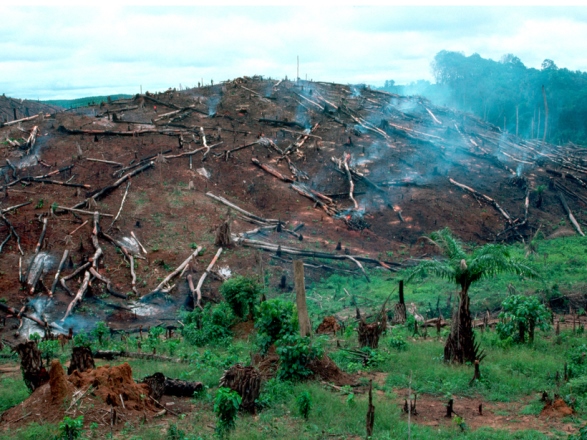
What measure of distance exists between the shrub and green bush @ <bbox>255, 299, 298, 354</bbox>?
1.49 feet

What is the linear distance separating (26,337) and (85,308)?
2323mm

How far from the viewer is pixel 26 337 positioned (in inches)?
686

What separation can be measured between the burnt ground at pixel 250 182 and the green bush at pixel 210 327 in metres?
3.29

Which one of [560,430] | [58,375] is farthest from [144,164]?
[560,430]

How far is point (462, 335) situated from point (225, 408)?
20.2 feet

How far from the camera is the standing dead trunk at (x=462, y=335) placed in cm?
1251

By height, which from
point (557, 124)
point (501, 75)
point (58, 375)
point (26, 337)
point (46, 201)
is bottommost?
point (26, 337)

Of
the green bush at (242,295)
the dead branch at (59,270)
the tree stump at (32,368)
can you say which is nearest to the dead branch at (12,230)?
the dead branch at (59,270)

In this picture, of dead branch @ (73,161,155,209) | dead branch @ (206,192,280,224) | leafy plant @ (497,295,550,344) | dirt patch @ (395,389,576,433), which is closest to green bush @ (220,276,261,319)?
dirt patch @ (395,389,576,433)

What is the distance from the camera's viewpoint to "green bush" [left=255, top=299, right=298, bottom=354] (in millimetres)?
11891

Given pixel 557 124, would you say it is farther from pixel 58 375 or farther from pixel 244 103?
pixel 58 375

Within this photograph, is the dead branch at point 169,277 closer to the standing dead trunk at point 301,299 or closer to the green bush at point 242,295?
the green bush at point 242,295

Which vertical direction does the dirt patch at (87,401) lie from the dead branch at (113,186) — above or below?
below

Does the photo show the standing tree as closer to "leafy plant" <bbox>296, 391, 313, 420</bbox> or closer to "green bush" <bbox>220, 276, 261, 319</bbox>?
"leafy plant" <bbox>296, 391, 313, 420</bbox>
